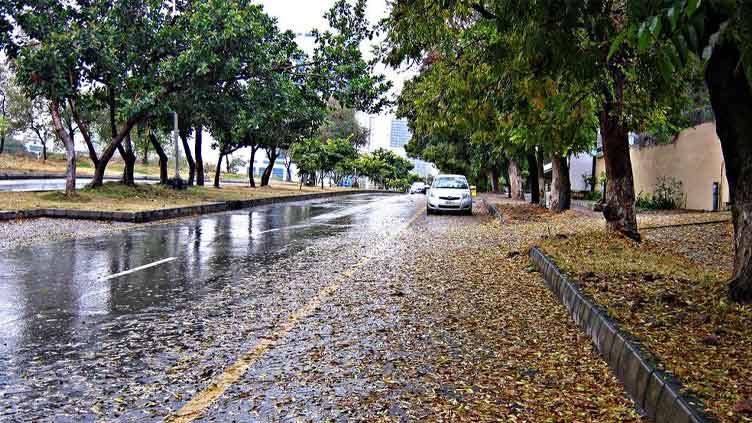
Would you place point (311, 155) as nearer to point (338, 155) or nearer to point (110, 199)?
point (338, 155)

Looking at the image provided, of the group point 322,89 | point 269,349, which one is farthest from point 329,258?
point 322,89

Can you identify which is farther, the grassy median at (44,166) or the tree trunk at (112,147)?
the grassy median at (44,166)

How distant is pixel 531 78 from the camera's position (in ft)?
25.6

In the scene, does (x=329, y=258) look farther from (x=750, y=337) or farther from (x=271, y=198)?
(x=271, y=198)

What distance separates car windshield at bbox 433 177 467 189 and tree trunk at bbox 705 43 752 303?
19.4 m

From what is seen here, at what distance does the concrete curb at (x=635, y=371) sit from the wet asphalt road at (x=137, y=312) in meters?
2.78

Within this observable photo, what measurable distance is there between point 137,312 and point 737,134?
5813 millimetres

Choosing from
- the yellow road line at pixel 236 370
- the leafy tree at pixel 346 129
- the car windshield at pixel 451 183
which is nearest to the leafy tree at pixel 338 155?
the leafy tree at pixel 346 129

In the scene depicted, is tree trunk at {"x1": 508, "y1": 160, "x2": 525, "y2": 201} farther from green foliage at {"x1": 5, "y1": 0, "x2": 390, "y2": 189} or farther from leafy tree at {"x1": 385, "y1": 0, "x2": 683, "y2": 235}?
leafy tree at {"x1": 385, "y1": 0, "x2": 683, "y2": 235}

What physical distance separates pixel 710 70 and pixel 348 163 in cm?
5754

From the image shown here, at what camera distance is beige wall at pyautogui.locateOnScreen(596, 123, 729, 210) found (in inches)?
780

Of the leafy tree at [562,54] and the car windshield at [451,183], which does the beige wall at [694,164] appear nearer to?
the car windshield at [451,183]

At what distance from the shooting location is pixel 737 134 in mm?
5711

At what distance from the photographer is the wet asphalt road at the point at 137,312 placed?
417cm
